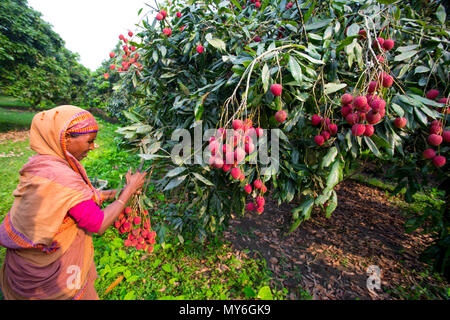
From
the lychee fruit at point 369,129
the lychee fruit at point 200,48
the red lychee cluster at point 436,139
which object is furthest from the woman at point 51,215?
the red lychee cluster at point 436,139

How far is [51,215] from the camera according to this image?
995mm

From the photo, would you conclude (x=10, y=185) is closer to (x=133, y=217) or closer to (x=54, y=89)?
(x=133, y=217)

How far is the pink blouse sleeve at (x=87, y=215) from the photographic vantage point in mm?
1088

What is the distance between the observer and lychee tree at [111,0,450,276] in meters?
1.02

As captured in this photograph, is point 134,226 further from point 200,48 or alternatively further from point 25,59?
point 25,59

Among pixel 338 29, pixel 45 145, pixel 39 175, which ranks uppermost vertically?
pixel 338 29

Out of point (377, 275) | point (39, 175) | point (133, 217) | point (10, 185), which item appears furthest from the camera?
point (10, 185)

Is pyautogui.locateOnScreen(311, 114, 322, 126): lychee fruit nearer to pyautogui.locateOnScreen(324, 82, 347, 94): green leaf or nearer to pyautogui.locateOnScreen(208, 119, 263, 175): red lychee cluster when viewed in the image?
pyautogui.locateOnScreen(324, 82, 347, 94): green leaf

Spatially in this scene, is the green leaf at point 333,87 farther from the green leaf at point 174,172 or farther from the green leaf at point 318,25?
the green leaf at point 174,172

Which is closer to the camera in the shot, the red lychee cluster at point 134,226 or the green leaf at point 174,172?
the green leaf at point 174,172

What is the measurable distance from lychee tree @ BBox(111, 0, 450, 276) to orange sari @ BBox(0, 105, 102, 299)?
428mm

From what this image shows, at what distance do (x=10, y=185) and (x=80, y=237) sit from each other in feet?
12.7
